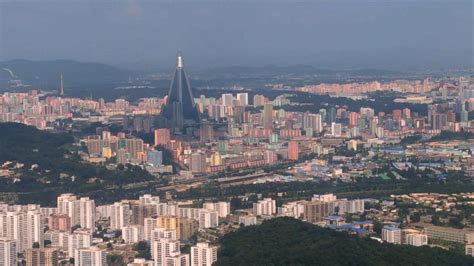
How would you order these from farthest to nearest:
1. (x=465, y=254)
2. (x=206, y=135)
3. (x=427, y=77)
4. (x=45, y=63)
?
(x=427, y=77), (x=45, y=63), (x=206, y=135), (x=465, y=254)

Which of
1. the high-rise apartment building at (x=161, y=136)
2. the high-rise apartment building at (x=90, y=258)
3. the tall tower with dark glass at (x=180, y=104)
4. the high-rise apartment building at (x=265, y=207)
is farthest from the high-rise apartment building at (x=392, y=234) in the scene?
the tall tower with dark glass at (x=180, y=104)

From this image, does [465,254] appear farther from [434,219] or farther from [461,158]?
[461,158]

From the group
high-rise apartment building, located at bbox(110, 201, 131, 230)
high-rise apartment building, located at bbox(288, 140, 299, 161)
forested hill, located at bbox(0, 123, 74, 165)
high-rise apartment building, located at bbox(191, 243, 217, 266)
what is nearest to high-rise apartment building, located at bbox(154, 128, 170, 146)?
forested hill, located at bbox(0, 123, 74, 165)

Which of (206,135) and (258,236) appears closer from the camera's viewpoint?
(258,236)

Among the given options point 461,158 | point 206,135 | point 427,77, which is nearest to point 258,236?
point 461,158

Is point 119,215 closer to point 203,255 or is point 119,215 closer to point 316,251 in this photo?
point 203,255

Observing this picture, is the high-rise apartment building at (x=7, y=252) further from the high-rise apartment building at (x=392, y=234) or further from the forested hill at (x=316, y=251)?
the high-rise apartment building at (x=392, y=234)
